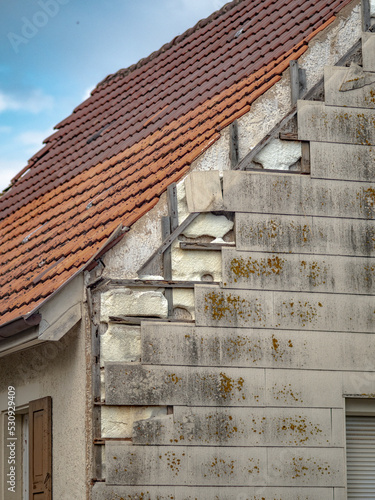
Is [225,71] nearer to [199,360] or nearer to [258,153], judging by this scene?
[258,153]

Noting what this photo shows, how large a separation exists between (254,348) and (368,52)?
3154 mm

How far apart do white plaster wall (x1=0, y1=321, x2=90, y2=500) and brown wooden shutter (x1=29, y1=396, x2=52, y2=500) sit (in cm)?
6

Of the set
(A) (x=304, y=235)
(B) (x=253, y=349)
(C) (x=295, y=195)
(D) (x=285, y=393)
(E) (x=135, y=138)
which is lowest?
(D) (x=285, y=393)

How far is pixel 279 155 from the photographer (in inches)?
355

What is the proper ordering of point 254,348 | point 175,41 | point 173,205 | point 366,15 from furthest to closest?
point 175,41, point 366,15, point 173,205, point 254,348

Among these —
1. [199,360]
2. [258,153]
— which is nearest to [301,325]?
[199,360]

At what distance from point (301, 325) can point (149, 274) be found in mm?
1414

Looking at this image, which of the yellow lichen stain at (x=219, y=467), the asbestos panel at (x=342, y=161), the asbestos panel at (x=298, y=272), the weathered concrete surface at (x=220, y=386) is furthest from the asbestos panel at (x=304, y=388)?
the asbestos panel at (x=342, y=161)

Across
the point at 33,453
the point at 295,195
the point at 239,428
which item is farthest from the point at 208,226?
the point at 33,453

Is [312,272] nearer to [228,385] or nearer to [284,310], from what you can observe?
[284,310]

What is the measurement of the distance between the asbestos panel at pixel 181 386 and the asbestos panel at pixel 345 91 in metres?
2.71

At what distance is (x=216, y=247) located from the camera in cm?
859

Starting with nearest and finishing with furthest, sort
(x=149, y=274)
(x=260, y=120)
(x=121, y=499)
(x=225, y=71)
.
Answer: (x=121, y=499) → (x=149, y=274) → (x=260, y=120) → (x=225, y=71)

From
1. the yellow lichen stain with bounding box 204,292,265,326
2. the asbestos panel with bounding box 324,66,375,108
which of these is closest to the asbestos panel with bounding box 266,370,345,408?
the yellow lichen stain with bounding box 204,292,265,326
